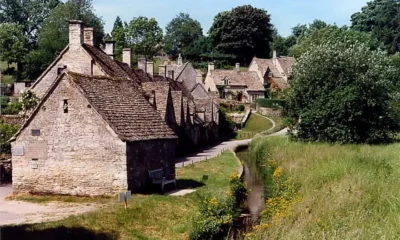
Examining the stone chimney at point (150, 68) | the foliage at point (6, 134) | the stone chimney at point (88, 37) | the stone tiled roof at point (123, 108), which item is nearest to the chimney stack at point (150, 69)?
the stone chimney at point (150, 68)

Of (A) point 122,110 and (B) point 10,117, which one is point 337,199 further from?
(B) point 10,117

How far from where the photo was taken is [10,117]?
3969 centimetres

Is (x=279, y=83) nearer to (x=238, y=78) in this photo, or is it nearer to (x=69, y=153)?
(x=238, y=78)

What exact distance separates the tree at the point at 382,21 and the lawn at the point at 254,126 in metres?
41.8

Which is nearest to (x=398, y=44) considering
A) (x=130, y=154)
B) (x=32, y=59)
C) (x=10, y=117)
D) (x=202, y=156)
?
(x=32, y=59)

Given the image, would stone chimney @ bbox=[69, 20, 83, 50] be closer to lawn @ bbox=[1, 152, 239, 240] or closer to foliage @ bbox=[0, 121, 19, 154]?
foliage @ bbox=[0, 121, 19, 154]

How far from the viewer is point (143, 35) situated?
→ 125 meters

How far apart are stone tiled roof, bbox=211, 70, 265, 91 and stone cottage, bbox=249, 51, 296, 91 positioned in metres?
3.67

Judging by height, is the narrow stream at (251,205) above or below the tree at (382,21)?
below

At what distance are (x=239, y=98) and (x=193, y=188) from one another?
234 feet

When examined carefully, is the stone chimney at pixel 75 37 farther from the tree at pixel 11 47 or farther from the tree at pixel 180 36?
the tree at pixel 180 36

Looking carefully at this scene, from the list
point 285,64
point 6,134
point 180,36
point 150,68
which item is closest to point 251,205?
point 6,134

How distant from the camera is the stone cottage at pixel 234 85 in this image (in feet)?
323

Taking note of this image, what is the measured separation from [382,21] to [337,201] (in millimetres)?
108945
